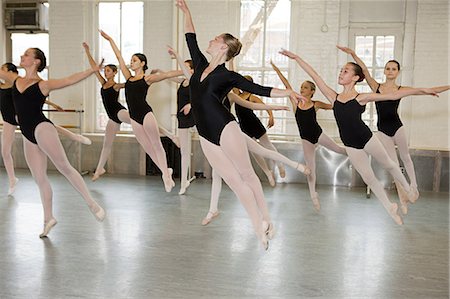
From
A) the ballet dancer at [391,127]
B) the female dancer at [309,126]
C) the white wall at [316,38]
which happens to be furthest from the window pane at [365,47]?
the female dancer at [309,126]

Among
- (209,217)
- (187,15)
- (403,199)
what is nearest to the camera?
(187,15)

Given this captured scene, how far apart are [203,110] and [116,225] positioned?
6.38ft

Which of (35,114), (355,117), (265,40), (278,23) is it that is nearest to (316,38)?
(278,23)

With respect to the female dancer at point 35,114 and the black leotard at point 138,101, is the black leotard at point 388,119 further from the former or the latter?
the female dancer at point 35,114

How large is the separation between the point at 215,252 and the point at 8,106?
3295 mm

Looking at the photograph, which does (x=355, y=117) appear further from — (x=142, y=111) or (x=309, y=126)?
(x=142, y=111)

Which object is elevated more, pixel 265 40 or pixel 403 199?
pixel 265 40

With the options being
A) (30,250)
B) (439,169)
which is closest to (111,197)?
(30,250)

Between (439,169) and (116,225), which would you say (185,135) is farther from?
(439,169)

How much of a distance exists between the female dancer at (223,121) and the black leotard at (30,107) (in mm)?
1319

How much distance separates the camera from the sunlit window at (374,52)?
754 centimetres

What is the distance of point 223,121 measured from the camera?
11.0 feet

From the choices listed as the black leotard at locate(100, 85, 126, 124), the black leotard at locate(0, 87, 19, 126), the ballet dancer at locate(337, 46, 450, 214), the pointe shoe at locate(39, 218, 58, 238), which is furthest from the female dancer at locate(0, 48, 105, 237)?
the ballet dancer at locate(337, 46, 450, 214)

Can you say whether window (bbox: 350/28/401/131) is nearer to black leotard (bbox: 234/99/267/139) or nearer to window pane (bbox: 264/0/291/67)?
window pane (bbox: 264/0/291/67)
